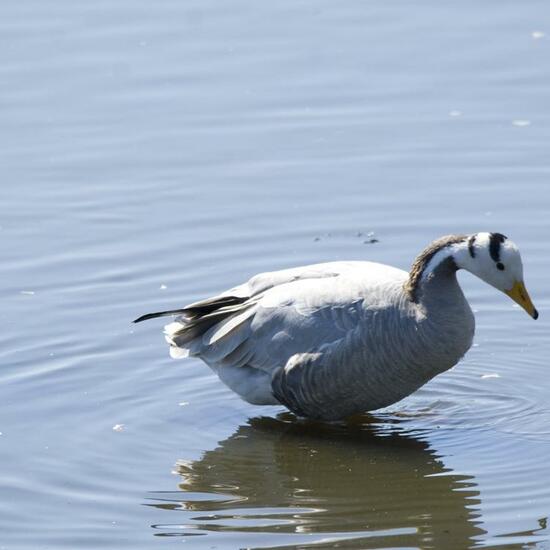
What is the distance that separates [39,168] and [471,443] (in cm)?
632

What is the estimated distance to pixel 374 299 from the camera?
10320 millimetres

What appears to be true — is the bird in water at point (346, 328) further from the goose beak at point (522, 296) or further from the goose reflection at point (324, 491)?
the goose reflection at point (324, 491)

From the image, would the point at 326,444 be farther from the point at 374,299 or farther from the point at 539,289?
the point at 539,289

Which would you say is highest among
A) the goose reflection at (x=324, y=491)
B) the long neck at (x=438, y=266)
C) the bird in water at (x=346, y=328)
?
the long neck at (x=438, y=266)

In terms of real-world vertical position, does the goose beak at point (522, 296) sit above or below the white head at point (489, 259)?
below

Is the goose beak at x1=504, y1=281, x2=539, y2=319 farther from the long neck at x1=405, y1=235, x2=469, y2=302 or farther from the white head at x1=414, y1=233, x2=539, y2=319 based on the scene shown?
the long neck at x1=405, y1=235, x2=469, y2=302

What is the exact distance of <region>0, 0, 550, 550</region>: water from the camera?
30.8 feet

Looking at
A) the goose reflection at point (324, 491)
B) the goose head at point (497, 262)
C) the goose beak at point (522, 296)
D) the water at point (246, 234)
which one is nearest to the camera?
the goose reflection at point (324, 491)

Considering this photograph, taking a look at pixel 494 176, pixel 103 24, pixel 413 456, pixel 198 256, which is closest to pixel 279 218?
pixel 198 256

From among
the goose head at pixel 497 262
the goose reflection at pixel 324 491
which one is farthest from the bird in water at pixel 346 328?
the goose reflection at pixel 324 491

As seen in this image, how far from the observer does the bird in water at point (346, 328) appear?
10117 millimetres

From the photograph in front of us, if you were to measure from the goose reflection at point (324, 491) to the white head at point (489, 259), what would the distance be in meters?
1.21

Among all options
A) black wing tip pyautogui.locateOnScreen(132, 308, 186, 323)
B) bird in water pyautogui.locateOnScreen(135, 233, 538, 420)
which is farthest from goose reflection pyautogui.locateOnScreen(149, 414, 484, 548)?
black wing tip pyautogui.locateOnScreen(132, 308, 186, 323)

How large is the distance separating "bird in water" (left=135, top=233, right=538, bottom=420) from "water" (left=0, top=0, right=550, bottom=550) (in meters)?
0.36
